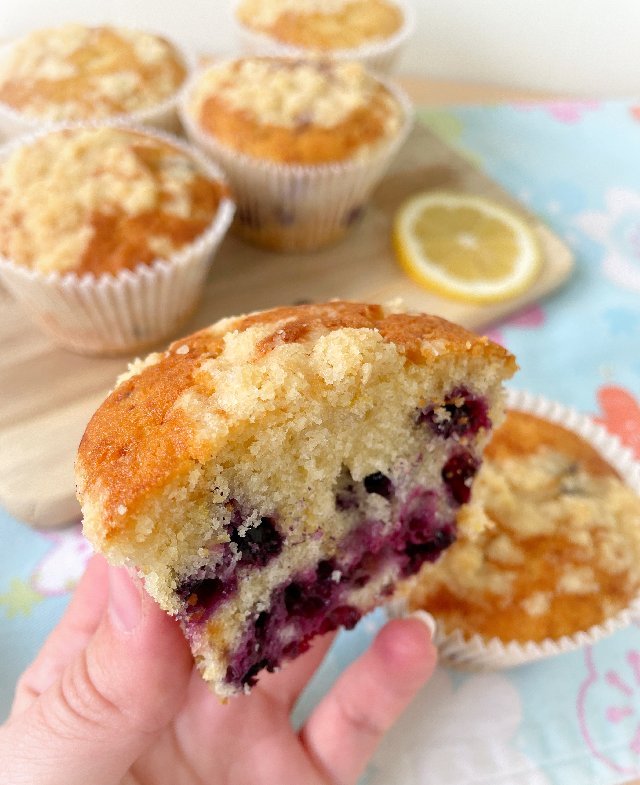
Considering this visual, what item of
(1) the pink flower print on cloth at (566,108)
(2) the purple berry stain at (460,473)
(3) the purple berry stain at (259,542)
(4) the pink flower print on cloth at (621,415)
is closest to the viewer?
(3) the purple berry stain at (259,542)

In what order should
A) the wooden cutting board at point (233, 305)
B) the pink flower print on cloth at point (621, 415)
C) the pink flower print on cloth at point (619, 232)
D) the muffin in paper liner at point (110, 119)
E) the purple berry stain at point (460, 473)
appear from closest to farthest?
the purple berry stain at point (460, 473)
the wooden cutting board at point (233, 305)
the pink flower print on cloth at point (621, 415)
the muffin in paper liner at point (110, 119)
the pink flower print on cloth at point (619, 232)

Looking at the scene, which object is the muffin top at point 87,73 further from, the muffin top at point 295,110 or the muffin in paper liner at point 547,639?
the muffin in paper liner at point 547,639

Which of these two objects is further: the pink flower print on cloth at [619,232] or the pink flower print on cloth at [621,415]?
the pink flower print on cloth at [619,232]

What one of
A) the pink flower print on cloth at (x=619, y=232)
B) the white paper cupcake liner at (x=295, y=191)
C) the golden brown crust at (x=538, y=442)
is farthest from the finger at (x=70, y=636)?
the pink flower print on cloth at (x=619, y=232)

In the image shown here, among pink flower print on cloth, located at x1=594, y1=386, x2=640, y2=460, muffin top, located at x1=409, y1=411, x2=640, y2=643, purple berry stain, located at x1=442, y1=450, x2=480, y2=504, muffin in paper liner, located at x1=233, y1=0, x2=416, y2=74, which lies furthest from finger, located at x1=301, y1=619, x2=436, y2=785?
muffin in paper liner, located at x1=233, y1=0, x2=416, y2=74

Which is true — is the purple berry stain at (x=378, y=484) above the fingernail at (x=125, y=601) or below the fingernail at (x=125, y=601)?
above

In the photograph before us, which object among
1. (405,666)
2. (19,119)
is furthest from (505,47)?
(405,666)

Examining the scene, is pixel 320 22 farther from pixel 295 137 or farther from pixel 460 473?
pixel 460 473

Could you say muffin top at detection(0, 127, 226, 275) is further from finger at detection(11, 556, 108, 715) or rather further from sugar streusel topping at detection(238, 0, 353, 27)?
sugar streusel topping at detection(238, 0, 353, 27)
